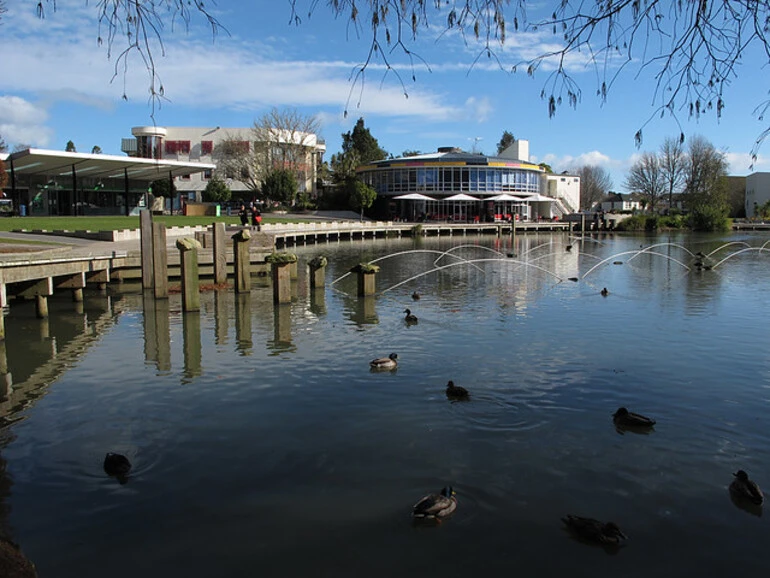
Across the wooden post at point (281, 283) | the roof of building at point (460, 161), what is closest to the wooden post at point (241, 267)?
the wooden post at point (281, 283)

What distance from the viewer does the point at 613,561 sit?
5.45 meters

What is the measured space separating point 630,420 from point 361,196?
212 feet

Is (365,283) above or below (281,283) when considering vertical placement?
below

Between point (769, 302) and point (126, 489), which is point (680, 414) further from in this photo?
point (769, 302)

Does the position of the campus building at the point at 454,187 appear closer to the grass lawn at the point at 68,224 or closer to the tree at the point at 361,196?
the tree at the point at 361,196

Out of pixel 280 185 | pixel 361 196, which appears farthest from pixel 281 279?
pixel 361 196

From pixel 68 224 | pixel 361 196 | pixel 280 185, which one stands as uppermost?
pixel 280 185

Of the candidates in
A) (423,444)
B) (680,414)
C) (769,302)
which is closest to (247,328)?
(423,444)

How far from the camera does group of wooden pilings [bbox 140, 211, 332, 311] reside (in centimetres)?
1678

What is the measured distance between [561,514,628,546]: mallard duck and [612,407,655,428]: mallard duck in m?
2.62

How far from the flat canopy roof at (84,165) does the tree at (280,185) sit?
10583 millimetres

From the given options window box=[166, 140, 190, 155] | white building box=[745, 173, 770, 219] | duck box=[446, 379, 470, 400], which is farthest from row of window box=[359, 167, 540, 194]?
duck box=[446, 379, 470, 400]

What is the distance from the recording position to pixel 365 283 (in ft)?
64.2

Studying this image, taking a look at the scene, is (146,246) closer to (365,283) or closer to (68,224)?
(365,283)
